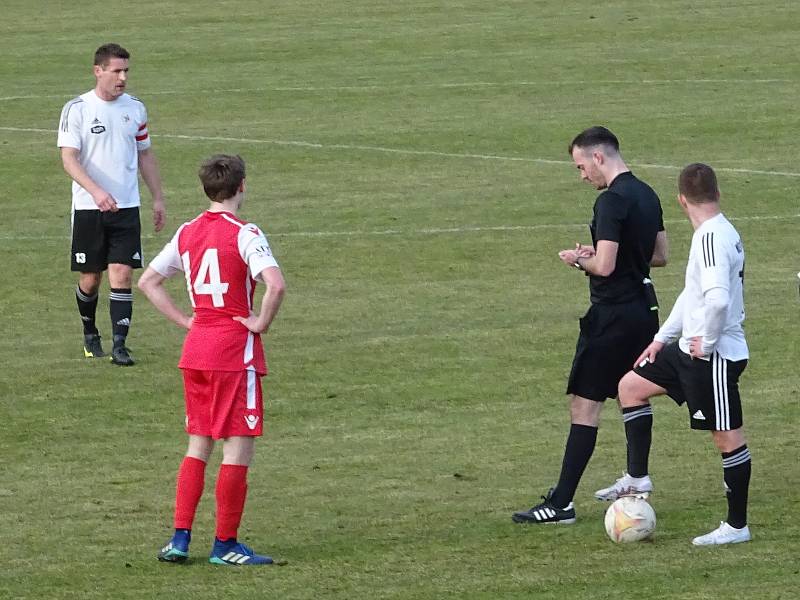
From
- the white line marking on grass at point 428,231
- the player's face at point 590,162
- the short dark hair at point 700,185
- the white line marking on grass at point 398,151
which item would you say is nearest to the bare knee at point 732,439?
the short dark hair at point 700,185

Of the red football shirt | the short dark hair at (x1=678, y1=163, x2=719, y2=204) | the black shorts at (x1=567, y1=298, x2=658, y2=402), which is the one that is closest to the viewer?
the red football shirt

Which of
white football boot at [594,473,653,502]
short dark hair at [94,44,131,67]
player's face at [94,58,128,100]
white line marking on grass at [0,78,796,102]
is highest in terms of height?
white line marking on grass at [0,78,796,102]

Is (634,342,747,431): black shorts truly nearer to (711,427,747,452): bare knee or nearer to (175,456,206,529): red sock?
(711,427,747,452): bare knee

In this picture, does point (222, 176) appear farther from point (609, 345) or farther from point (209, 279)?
point (609, 345)

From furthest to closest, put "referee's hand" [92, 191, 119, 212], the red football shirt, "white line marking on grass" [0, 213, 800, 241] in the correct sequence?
"white line marking on grass" [0, 213, 800, 241] → "referee's hand" [92, 191, 119, 212] → the red football shirt

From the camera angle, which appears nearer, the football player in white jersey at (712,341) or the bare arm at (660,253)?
the football player in white jersey at (712,341)

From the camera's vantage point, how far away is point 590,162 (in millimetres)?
8789

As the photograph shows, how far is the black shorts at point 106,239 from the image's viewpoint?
13.0 meters

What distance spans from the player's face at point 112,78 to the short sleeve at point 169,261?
4838 mm

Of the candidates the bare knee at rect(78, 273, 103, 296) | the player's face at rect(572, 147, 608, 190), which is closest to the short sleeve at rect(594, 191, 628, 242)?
the player's face at rect(572, 147, 608, 190)

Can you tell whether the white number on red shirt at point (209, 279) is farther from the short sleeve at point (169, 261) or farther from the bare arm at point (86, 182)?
the bare arm at point (86, 182)

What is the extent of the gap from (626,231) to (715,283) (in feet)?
2.76

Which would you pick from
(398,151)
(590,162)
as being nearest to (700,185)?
(590,162)

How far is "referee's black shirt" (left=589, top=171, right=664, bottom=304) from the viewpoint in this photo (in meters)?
8.67
